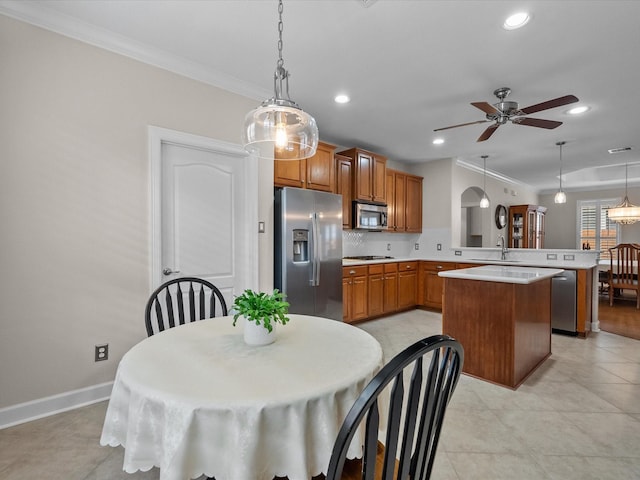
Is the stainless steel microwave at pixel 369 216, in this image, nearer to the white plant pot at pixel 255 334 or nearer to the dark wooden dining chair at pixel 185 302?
the dark wooden dining chair at pixel 185 302

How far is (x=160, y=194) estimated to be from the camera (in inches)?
102

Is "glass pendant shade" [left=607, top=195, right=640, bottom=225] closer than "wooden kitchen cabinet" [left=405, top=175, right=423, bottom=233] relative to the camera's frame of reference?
No

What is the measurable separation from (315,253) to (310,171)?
101 centimetres

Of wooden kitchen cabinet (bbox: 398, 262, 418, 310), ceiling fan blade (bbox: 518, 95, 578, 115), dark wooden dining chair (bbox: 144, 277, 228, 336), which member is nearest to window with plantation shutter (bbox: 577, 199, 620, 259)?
wooden kitchen cabinet (bbox: 398, 262, 418, 310)

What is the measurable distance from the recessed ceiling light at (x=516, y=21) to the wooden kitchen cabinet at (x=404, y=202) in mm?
3132

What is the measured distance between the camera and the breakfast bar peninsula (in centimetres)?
258

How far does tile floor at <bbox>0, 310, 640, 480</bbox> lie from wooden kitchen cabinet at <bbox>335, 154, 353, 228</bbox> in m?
2.55

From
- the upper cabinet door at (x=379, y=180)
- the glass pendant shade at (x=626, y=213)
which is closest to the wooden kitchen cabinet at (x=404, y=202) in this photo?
the upper cabinet door at (x=379, y=180)

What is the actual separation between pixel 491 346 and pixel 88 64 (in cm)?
367

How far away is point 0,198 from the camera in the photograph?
200cm

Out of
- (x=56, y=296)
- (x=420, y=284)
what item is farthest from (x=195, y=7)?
(x=420, y=284)

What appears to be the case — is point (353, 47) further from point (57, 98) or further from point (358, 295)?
point (358, 295)

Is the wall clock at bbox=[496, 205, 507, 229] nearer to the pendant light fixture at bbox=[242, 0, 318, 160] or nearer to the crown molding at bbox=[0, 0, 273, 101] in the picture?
the crown molding at bbox=[0, 0, 273, 101]

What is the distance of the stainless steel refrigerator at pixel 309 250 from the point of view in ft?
11.0
